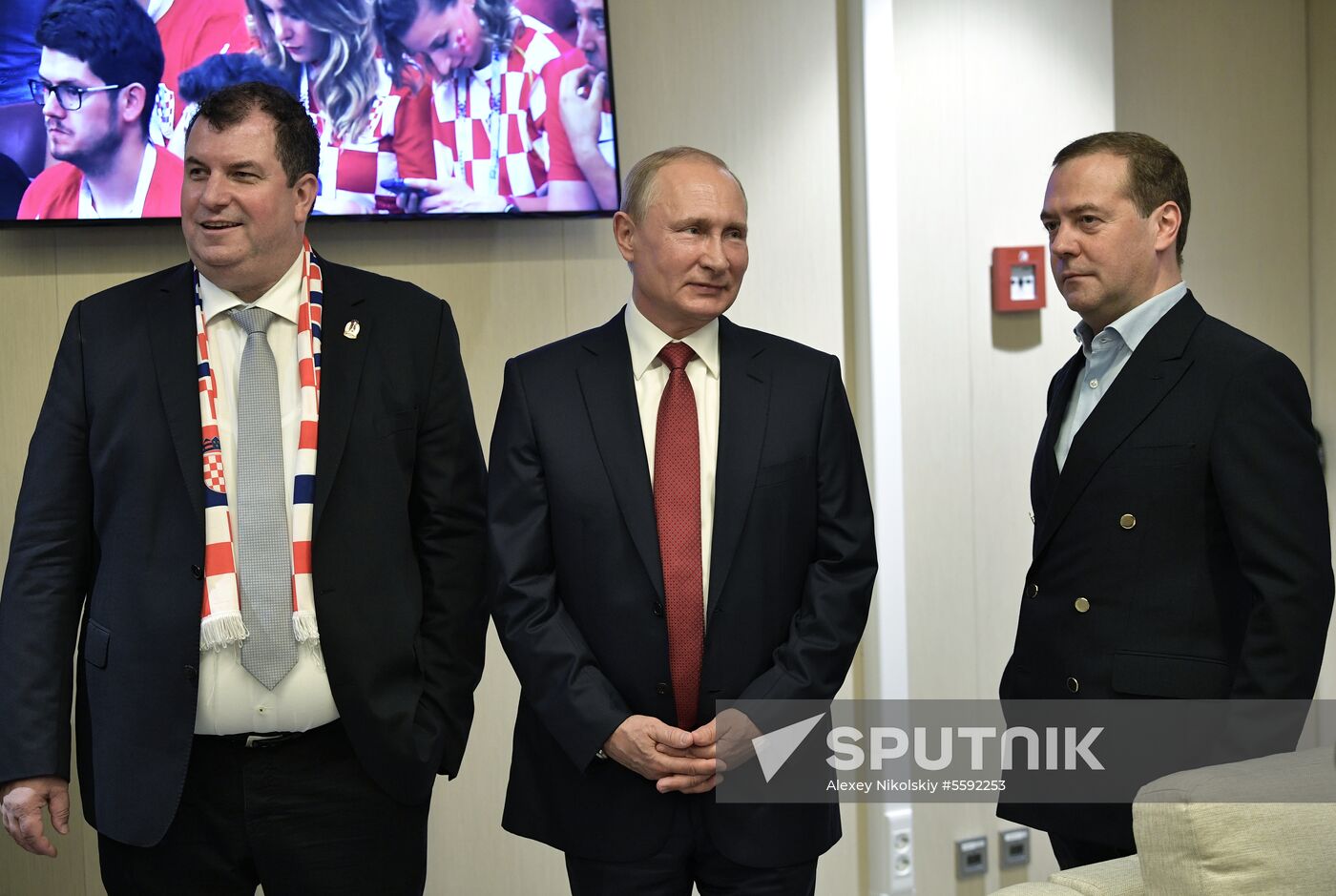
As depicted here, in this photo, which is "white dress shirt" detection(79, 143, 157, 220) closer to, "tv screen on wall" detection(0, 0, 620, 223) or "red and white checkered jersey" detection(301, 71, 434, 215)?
"tv screen on wall" detection(0, 0, 620, 223)

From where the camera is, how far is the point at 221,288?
220 cm

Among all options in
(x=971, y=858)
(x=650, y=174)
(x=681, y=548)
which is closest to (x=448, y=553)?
(x=681, y=548)

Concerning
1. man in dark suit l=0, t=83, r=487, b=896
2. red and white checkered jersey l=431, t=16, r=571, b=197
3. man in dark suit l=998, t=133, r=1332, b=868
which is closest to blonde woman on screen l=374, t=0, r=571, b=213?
red and white checkered jersey l=431, t=16, r=571, b=197

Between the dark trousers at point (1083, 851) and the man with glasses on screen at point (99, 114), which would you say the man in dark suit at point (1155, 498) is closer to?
the dark trousers at point (1083, 851)

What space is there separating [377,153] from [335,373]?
3.57 feet

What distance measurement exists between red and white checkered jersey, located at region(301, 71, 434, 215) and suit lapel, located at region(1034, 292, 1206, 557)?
1730mm

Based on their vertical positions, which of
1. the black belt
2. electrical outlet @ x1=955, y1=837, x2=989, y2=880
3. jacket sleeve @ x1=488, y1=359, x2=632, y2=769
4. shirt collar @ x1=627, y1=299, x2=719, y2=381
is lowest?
electrical outlet @ x1=955, y1=837, x2=989, y2=880

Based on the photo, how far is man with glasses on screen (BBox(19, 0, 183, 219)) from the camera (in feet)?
9.37

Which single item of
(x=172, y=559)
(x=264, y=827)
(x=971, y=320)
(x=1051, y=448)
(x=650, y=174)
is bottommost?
(x=264, y=827)

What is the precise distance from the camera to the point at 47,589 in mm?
2109

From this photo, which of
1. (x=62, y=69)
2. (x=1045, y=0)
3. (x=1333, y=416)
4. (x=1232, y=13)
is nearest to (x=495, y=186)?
(x=62, y=69)

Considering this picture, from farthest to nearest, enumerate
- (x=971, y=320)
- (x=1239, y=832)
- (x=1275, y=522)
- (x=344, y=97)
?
1. (x=971, y=320)
2. (x=344, y=97)
3. (x=1275, y=522)
4. (x=1239, y=832)

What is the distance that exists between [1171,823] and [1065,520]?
65 centimetres

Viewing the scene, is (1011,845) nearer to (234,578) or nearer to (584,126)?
(584,126)
